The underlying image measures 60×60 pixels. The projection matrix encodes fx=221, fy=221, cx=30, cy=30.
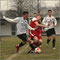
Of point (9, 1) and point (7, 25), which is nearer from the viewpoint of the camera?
point (9, 1)

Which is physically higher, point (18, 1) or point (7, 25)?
point (18, 1)

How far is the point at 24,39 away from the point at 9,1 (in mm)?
23163

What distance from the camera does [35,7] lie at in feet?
90.0

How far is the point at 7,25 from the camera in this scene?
3675cm

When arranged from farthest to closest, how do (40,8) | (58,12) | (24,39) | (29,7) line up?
(58,12), (40,8), (29,7), (24,39)

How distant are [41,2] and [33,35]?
2176 cm

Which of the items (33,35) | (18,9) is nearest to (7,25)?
(18,9)

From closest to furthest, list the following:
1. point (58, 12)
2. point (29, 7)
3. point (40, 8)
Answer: point (29, 7) < point (40, 8) < point (58, 12)

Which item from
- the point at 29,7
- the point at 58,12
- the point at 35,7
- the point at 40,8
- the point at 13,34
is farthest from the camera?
the point at 13,34

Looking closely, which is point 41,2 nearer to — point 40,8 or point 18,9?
point 40,8

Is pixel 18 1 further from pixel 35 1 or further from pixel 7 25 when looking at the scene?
pixel 7 25

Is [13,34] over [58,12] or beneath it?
beneath

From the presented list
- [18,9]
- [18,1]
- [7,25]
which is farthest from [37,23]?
[7,25]

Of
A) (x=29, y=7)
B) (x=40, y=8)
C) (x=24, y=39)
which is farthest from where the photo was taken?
(x=40, y=8)
